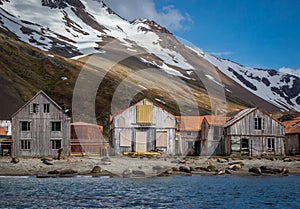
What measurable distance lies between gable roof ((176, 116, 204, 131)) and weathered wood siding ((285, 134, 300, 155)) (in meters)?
14.9

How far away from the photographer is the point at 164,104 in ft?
507

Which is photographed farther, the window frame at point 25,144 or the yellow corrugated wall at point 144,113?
the yellow corrugated wall at point 144,113

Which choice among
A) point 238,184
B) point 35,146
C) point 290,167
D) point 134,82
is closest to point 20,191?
point 238,184

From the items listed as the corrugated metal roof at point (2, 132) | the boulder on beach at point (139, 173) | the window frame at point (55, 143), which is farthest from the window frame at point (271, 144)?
the corrugated metal roof at point (2, 132)

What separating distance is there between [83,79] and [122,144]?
8010 cm

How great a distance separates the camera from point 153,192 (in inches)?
1531

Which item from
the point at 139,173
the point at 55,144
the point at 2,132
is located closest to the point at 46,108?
the point at 55,144

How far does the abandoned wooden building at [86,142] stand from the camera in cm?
7281

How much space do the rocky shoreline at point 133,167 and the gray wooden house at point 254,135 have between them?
10982mm

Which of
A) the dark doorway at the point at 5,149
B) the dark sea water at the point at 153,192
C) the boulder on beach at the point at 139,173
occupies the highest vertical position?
the dark doorway at the point at 5,149

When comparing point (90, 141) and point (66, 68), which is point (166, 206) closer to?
point (90, 141)

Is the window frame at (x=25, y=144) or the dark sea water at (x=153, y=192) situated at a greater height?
the window frame at (x=25, y=144)

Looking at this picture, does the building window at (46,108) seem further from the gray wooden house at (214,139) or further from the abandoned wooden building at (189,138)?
the gray wooden house at (214,139)

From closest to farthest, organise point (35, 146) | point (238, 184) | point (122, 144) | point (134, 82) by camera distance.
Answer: point (238, 184)
point (35, 146)
point (122, 144)
point (134, 82)
